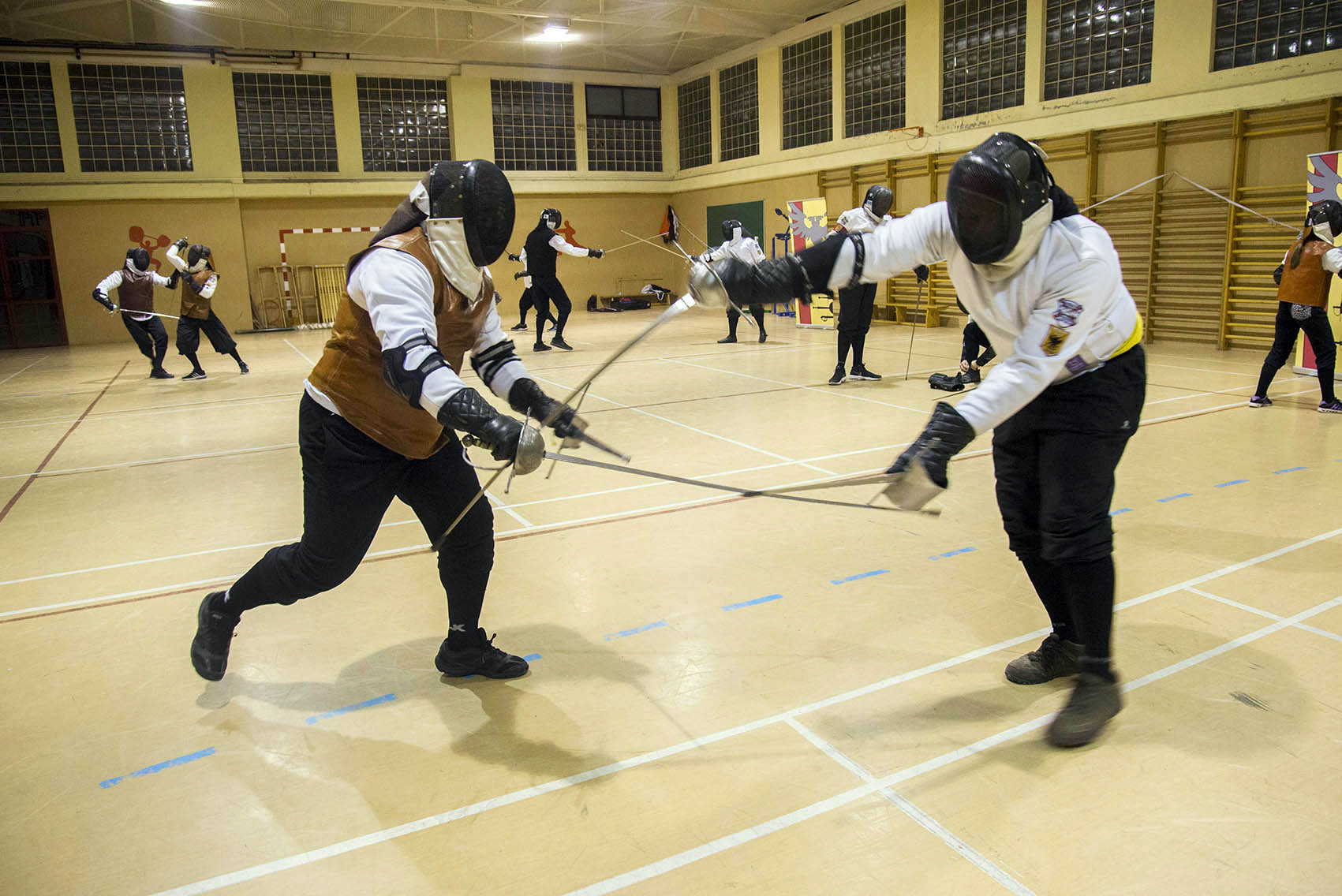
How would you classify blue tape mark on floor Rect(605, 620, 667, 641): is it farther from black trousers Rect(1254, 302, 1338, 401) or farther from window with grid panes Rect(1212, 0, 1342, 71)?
window with grid panes Rect(1212, 0, 1342, 71)

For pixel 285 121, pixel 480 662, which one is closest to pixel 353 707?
pixel 480 662

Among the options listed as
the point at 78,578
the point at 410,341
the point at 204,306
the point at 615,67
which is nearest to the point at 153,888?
the point at 410,341

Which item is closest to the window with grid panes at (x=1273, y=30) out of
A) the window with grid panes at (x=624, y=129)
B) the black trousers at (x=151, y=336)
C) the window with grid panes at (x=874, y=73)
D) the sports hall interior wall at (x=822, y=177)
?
the sports hall interior wall at (x=822, y=177)

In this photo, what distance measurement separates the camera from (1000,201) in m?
2.06

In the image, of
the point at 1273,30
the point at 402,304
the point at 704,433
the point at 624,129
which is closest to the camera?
the point at 402,304

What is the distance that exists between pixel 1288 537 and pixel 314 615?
4168 mm

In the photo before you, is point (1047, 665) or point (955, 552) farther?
point (955, 552)

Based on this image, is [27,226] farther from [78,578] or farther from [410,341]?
[410,341]

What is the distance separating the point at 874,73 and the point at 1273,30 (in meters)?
6.31

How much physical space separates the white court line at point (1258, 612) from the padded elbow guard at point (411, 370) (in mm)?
2832

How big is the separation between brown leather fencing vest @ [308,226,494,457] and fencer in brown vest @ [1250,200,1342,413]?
6647 millimetres

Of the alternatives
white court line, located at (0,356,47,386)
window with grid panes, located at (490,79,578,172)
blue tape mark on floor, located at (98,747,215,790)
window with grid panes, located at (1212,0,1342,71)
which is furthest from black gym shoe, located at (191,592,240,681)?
window with grid panes, located at (490,79,578,172)

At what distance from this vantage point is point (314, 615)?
3.40 m

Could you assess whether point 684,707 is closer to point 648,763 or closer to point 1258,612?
point 648,763
